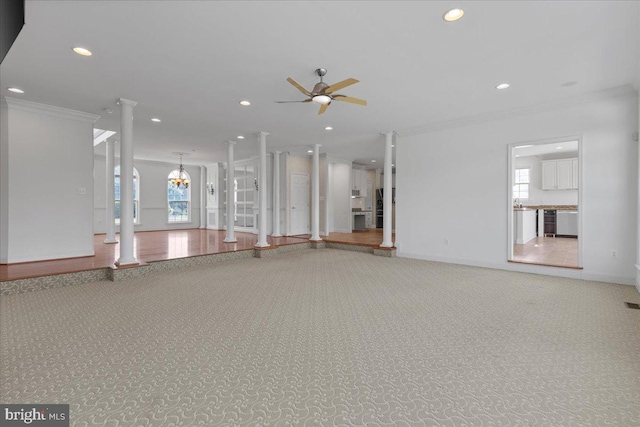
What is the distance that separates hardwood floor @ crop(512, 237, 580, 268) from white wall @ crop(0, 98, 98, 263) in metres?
8.17

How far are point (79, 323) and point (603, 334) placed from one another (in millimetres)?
5046

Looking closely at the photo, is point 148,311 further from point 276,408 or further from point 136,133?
point 136,133

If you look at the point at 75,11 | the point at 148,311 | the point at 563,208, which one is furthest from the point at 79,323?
the point at 563,208

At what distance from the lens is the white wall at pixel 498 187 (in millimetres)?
4383

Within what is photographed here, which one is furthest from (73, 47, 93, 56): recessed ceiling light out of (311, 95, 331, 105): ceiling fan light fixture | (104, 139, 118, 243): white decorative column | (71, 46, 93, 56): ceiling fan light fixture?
(104, 139, 118, 243): white decorative column

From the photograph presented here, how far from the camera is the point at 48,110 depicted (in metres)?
5.14

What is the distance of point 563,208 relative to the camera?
862 centimetres

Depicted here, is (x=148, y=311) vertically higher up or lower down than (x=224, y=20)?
lower down

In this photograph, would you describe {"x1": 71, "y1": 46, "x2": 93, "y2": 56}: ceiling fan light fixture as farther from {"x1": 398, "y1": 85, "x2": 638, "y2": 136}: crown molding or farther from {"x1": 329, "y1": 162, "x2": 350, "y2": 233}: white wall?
{"x1": 329, "y1": 162, "x2": 350, "y2": 233}: white wall

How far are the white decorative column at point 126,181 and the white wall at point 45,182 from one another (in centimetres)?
135

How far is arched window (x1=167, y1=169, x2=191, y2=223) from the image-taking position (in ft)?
37.9

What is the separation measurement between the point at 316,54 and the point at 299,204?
664cm

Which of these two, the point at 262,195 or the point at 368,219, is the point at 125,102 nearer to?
the point at 262,195

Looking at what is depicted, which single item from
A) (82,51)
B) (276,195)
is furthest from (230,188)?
(82,51)
